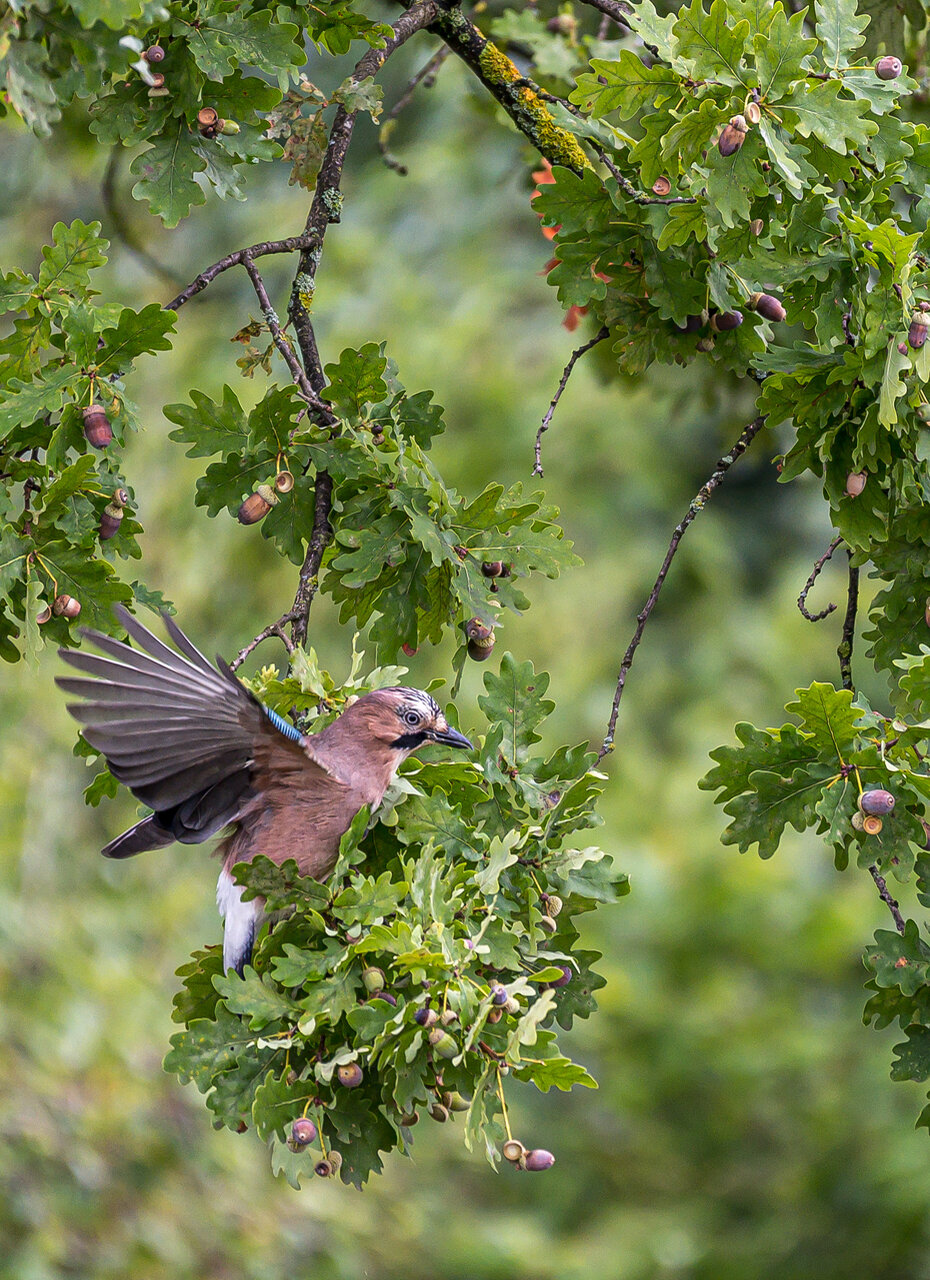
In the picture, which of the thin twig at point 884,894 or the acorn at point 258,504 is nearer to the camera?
the thin twig at point 884,894

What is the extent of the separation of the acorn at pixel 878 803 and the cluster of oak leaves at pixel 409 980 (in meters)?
0.28

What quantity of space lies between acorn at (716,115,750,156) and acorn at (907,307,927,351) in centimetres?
27

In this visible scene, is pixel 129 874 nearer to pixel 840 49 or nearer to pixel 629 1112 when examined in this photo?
pixel 629 1112

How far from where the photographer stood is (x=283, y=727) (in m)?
1.57

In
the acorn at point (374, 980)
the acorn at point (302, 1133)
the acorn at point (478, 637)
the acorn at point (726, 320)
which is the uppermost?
the acorn at point (726, 320)

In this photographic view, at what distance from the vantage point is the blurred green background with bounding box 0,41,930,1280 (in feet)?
12.9

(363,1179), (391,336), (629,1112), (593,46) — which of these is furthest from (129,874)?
(363,1179)

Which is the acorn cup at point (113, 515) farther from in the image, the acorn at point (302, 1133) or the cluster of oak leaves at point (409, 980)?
the acorn at point (302, 1133)

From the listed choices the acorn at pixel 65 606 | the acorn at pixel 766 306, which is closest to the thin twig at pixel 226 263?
the acorn at pixel 65 606

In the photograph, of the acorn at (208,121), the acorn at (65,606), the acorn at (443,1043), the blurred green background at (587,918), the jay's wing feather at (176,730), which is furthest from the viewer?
the blurred green background at (587,918)

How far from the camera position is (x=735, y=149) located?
1457 mm

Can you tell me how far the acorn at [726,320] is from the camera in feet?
5.94

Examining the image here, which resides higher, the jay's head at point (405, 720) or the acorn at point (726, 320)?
the acorn at point (726, 320)

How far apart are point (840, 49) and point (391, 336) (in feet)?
14.7
